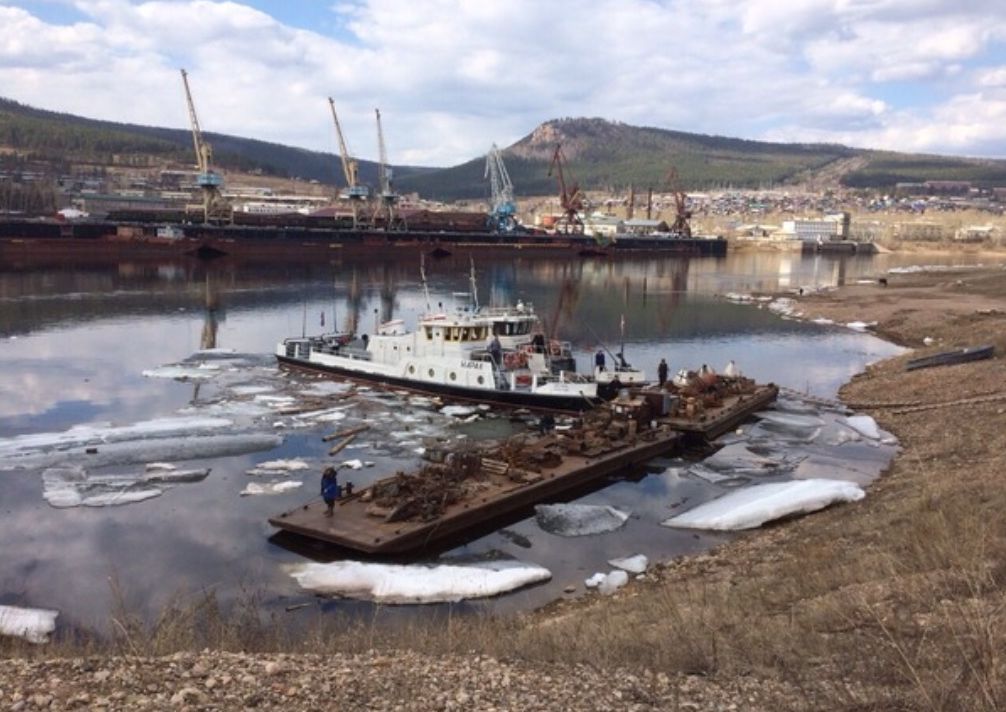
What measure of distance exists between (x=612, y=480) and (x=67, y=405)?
2013 centimetres

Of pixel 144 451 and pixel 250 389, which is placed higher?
pixel 144 451

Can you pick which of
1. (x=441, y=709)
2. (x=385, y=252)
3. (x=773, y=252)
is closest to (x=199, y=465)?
(x=441, y=709)

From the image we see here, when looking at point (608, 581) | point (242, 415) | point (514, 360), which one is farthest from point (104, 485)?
point (514, 360)

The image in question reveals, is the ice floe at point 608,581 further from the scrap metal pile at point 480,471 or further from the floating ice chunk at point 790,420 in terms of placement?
the floating ice chunk at point 790,420

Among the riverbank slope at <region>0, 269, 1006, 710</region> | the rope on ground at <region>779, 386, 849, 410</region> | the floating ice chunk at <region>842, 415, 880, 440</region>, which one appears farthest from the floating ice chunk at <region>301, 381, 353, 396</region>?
the riverbank slope at <region>0, 269, 1006, 710</region>

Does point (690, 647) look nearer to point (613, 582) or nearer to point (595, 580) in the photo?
point (613, 582)

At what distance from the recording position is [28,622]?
13477 mm

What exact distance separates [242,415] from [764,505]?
17837 millimetres

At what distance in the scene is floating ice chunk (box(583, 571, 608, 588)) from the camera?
15580 millimetres

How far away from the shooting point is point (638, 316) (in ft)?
202

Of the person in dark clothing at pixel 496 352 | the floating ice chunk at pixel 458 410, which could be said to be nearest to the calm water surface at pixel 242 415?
the floating ice chunk at pixel 458 410

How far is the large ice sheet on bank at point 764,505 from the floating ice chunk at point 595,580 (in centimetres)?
366

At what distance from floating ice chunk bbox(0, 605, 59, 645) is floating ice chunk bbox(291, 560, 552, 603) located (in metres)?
4.13

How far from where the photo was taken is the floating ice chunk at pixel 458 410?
2988 cm
